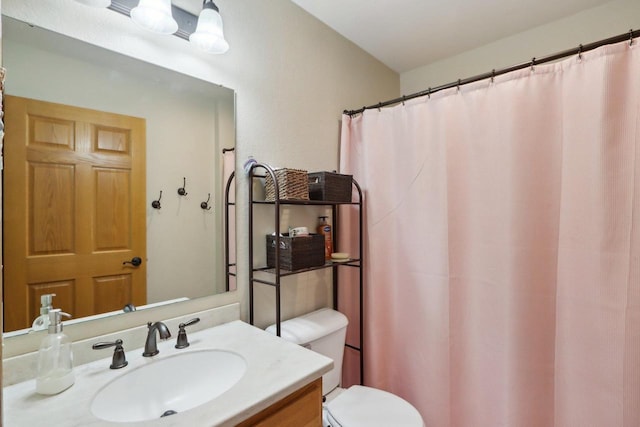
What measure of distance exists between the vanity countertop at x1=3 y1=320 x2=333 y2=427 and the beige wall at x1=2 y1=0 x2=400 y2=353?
5.9 inches

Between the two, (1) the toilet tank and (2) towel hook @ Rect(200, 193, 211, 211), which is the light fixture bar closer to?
(2) towel hook @ Rect(200, 193, 211, 211)

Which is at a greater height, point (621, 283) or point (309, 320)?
point (621, 283)

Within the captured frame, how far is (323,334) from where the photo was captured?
1538 millimetres

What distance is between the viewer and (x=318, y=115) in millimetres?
1812

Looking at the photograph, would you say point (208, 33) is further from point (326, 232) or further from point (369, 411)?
point (369, 411)

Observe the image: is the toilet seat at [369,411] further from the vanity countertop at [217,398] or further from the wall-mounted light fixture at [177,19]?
the wall-mounted light fixture at [177,19]

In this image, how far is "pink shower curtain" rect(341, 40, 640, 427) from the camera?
1.19 m

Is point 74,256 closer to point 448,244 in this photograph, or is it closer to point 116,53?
point 116,53

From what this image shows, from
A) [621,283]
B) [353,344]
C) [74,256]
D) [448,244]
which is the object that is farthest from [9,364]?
[621,283]

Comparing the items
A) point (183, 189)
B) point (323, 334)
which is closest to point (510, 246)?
point (323, 334)

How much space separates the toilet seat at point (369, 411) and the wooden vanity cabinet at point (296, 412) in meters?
0.41

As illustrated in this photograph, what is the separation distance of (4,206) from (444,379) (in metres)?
1.87

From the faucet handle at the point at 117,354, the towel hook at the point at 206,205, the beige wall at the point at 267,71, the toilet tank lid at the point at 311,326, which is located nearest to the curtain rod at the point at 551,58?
the beige wall at the point at 267,71

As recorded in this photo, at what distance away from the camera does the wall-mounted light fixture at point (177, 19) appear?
1.08m
